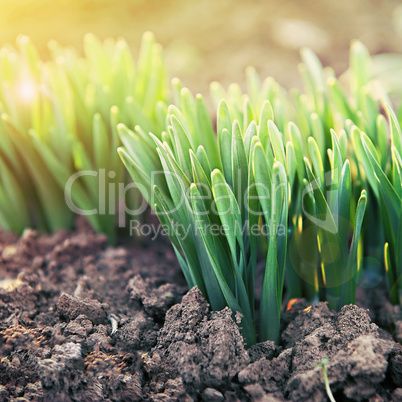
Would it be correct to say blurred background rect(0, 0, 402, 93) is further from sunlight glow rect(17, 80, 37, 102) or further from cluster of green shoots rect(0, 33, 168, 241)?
sunlight glow rect(17, 80, 37, 102)

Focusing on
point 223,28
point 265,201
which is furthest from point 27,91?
point 223,28

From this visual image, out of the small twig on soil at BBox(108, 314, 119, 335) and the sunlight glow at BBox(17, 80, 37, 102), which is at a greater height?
the sunlight glow at BBox(17, 80, 37, 102)

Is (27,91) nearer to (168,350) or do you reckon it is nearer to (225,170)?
(225,170)

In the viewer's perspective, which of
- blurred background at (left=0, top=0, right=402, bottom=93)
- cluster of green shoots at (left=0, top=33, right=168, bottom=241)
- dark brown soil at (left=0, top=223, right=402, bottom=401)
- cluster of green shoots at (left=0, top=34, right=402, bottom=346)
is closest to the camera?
dark brown soil at (left=0, top=223, right=402, bottom=401)

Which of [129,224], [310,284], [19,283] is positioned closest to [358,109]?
[310,284]

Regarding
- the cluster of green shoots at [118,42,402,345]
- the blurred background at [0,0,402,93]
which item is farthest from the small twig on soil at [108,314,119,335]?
the blurred background at [0,0,402,93]

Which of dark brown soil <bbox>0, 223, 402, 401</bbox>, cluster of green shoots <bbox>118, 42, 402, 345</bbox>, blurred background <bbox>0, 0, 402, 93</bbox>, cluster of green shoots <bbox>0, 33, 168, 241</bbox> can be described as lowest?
dark brown soil <bbox>0, 223, 402, 401</bbox>

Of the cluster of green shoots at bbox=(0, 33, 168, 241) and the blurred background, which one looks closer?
the cluster of green shoots at bbox=(0, 33, 168, 241)

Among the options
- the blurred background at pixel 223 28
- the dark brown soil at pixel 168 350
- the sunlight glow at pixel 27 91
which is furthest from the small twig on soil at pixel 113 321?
the blurred background at pixel 223 28
